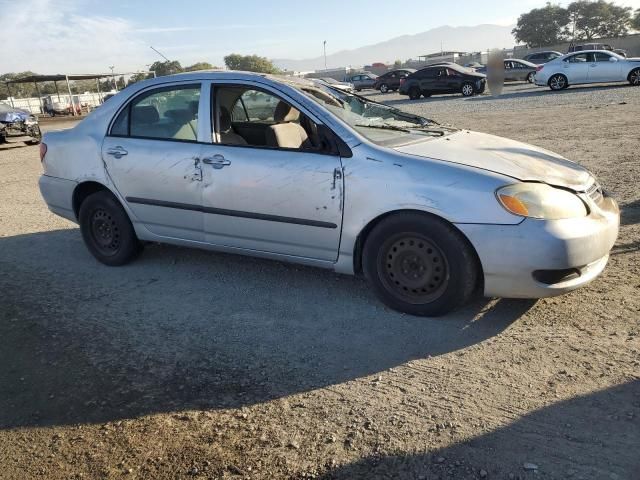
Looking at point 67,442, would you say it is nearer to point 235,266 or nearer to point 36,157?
point 235,266

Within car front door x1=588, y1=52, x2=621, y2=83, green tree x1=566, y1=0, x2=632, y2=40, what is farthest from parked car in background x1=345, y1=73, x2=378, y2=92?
green tree x1=566, y1=0, x2=632, y2=40

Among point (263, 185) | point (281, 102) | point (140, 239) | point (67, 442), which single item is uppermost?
point (281, 102)

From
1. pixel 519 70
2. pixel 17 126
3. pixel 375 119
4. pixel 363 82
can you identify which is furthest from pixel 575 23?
pixel 375 119

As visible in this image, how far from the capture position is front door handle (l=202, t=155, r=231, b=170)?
449 centimetres

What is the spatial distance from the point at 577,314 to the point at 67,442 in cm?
319

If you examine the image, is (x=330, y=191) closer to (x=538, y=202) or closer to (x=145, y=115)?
(x=538, y=202)

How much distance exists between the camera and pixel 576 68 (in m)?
23.9

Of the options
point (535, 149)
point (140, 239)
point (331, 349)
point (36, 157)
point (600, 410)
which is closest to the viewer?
point (600, 410)

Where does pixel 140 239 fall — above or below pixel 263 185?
below

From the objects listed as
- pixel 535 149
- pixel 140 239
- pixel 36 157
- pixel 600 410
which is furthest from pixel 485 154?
pixel 36 157

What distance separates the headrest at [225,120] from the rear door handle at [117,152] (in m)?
0.93

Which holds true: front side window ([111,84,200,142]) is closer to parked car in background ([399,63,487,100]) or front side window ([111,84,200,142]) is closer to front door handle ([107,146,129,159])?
front door handle ([107,146,129,159])

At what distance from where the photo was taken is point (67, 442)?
114 inches

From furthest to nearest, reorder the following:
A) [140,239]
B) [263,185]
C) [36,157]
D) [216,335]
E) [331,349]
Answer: [36,157], [140,239], [263,185], [216,335], [331,349]
